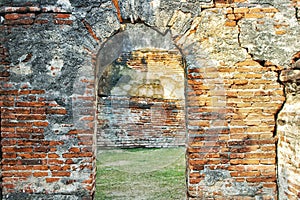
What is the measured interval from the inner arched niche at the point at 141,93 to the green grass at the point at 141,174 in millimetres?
487

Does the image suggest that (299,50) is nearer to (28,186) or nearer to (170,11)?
(170,11)

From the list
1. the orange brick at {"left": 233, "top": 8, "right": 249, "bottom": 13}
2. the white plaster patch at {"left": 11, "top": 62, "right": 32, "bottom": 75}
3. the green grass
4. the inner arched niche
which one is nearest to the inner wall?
the inner arched niche

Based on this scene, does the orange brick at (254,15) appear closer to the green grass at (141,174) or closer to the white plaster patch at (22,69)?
the white plaster patch at (22,69)

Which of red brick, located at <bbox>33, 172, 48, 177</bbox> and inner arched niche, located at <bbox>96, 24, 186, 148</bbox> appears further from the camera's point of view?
inner arched niche, located at <bbox>96, 24, 186, 148</bbox>

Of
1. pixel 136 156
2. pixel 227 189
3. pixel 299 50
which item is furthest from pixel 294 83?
pixel 136 156

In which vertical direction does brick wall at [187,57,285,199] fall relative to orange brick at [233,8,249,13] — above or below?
below

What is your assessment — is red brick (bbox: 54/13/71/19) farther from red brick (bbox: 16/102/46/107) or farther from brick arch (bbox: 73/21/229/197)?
Result: red brick (bbox: 16/102/46/107)

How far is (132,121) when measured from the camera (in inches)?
362

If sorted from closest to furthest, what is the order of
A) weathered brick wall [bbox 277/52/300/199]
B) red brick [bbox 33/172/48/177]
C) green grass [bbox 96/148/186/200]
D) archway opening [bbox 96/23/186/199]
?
weathered brick wall [bbox 277/52/300/199] < red brick [bbox 33/172/48/177] < green grass [bbox 96/148/186/200] < archway opening [bbox 96/23/186/199]

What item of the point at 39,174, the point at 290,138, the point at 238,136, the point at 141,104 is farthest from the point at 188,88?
Answer: the point at 141,104

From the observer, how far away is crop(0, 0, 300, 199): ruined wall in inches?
131

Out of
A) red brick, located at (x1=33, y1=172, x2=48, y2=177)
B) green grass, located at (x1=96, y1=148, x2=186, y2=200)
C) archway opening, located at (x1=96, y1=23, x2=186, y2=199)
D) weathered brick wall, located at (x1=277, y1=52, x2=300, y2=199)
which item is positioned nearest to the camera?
weathered brick wall, located at (x1=277, y1=52, x2=300, y2=199)

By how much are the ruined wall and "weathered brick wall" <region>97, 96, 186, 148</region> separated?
5824 millimetres

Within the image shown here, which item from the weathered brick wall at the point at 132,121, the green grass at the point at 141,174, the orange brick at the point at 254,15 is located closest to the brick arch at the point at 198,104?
the orange brick at the point at 254,15
